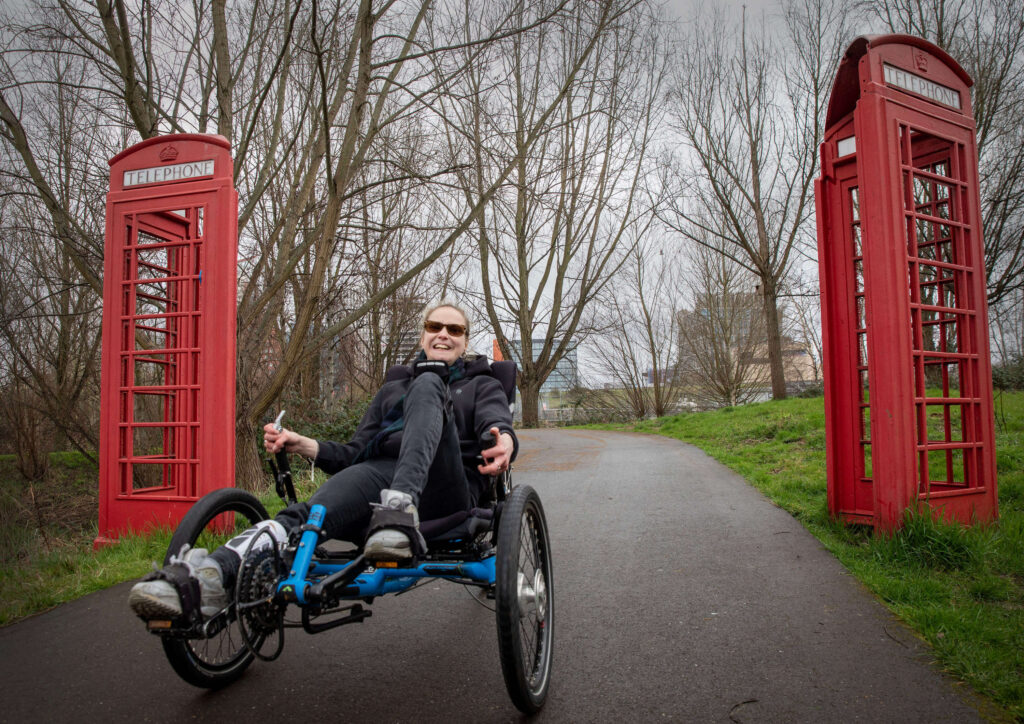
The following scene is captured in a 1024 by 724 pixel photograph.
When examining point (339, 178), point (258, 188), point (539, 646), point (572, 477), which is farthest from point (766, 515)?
point (258, 188)

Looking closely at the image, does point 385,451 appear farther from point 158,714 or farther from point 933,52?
point 933,52

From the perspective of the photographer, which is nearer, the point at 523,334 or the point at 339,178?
the point at 339,178

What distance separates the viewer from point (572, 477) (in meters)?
7.70

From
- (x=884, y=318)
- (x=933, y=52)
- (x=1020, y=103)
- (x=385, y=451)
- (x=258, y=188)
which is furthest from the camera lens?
(x=1020, y=103)

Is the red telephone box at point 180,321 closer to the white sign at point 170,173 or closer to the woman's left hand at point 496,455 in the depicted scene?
the white sign at point 170,173

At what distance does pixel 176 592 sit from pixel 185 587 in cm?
3

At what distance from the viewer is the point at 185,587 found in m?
1.75

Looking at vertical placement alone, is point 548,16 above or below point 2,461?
above

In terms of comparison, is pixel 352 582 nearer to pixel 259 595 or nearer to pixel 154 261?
pixel 259 595

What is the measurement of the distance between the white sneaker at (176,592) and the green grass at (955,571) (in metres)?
2.59

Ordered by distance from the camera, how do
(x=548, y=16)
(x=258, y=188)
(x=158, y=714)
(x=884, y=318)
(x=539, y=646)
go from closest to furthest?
(x=158, y=714), (x=539, y=646), (x=884, y=318), (x=548, y=16), (x=258, y=188)

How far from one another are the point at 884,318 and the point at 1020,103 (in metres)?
11.4

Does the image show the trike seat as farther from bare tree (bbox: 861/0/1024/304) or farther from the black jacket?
bare tree (bbox: 861/0/1024/304)

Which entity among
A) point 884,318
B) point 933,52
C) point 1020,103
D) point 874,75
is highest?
point 1020,103
